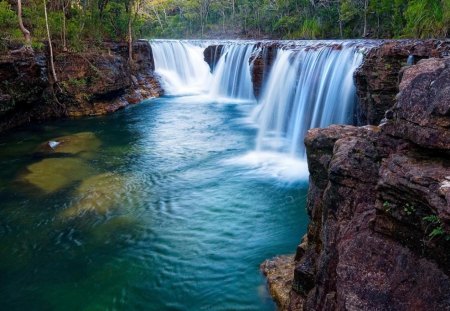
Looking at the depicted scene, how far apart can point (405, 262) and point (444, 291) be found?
1.38 ft

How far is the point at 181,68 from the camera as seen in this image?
97.4 ft

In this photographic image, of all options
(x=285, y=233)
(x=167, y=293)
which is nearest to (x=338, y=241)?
(x=167, y=293)

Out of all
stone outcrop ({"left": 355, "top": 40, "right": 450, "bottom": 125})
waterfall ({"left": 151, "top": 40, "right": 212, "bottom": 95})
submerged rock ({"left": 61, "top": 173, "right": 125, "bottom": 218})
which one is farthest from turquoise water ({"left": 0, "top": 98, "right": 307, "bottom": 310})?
waterfall ({"left": 151, "top": 40, "right": 212, "bottom": 95})

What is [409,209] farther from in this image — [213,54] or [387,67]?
[213,54]

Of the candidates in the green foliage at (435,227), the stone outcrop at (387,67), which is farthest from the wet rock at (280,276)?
the stone outcrop at (387,67)

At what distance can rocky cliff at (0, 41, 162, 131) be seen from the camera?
17062mm

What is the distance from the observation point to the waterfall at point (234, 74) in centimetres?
2370

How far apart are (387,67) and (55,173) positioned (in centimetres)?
999

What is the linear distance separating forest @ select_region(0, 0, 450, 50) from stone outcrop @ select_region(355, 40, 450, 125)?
10.1 metres

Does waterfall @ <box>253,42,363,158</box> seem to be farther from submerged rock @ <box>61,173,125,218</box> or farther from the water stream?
submerged rock @ <box>61,173,125,218</box>

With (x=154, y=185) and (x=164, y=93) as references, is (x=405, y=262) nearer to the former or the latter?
(x=154, y=185)

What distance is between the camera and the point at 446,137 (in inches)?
141

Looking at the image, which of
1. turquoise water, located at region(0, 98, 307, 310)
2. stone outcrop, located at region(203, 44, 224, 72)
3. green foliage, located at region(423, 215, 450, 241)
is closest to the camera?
green foliage, located at region(423, 215, 450, 241)

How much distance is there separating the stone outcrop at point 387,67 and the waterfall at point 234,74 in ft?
42.4
